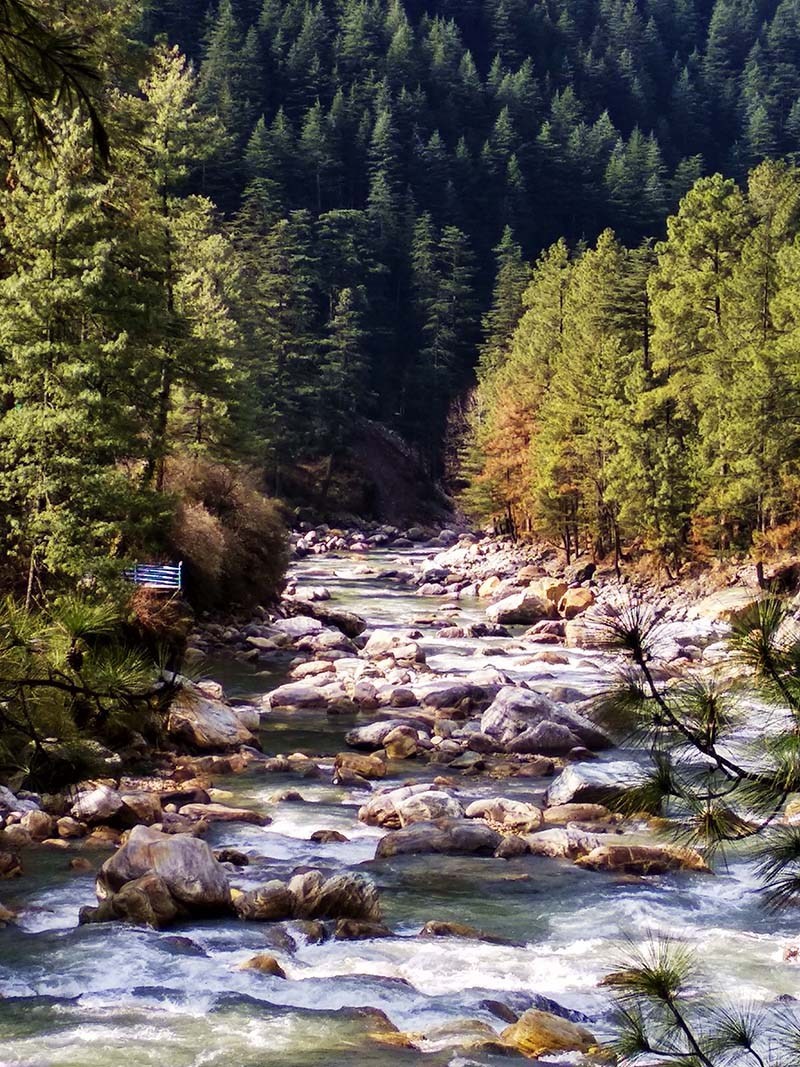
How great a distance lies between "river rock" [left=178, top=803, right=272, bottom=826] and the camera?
601 inches

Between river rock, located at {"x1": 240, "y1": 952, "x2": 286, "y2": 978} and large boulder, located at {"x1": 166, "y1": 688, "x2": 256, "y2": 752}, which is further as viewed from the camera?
large boulder, located at {"x1": 166, "y1": 688, "x2": 256, "y2": 752}

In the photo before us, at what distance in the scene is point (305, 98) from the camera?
346 ft

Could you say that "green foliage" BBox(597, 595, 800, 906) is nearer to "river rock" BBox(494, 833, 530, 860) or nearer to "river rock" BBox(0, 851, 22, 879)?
"river rock" BBox(0, 851, 22, 879)

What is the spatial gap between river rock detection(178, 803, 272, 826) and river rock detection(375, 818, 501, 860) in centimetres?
177

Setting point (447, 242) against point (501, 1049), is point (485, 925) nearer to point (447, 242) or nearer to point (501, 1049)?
point (501, 1049)

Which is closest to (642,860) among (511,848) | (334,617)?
(511,848)

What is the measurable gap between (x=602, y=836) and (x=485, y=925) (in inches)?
140

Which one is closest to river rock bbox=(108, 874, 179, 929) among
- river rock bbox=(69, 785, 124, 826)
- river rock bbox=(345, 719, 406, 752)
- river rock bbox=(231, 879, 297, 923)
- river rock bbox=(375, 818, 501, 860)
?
river rock bbox=(231, 879, 297, 923)

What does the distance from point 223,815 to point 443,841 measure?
9.72ft

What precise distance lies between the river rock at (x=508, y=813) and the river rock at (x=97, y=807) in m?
4.71

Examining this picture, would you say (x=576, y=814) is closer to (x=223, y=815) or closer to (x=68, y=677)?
(x=223, y=815)

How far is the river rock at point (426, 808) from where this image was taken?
15.7m

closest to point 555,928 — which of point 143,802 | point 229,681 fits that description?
point 143,802

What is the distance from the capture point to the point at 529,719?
2106cm
